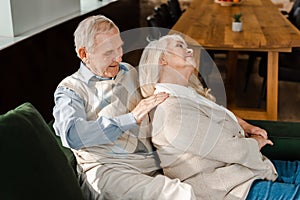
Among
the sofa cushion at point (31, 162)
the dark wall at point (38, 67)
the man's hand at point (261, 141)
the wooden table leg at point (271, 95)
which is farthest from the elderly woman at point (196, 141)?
the wooden table leg at point (271, 95)

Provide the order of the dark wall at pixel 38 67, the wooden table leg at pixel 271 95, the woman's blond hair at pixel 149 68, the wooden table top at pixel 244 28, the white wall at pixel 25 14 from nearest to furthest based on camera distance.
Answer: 1. the woman's blond hair at pixel 149 68
2. the dark wall at pixel 38 67
3. the white wall at pixel 25 14
4. the wooden table top at pixel 244 28
5. the wooden table leg at pixel 271 95

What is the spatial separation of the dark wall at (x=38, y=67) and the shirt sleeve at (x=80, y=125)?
84 cm

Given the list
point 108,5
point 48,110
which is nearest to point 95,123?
point 48,110

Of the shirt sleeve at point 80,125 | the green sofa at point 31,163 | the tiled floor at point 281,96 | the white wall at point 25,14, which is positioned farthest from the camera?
the tiled floor at point 281,96

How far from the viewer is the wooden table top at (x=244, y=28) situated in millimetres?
2816

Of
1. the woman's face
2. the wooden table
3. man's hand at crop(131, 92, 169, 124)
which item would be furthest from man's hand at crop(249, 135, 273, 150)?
the wooden table

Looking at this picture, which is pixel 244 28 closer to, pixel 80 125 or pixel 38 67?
pixel 38 67

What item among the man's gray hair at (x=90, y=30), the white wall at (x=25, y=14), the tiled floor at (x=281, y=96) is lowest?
the tiled floor at (x=281, y=96)

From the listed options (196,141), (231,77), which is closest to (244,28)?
(231,77)

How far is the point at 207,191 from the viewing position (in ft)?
5.12

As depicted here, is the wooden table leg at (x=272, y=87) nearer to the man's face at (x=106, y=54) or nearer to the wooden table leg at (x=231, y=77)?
the wooden table leg at (x=231, y=77)

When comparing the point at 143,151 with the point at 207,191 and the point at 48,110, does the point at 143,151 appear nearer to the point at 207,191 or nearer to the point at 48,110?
the point at 207,191

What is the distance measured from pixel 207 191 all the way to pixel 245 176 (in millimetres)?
179

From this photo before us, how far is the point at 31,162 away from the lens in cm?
110
